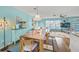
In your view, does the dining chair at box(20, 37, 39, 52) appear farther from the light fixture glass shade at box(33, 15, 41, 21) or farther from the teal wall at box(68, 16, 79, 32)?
the teal wall at box(68, 16, 79, 32)

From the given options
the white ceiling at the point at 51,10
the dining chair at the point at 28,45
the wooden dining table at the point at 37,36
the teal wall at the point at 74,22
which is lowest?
the dining chair at the point at 28,45

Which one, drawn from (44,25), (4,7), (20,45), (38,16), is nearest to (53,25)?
(44,25)

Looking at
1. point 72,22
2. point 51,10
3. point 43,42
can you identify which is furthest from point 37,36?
point 72,22

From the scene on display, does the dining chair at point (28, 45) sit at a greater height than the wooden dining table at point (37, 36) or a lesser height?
lesser

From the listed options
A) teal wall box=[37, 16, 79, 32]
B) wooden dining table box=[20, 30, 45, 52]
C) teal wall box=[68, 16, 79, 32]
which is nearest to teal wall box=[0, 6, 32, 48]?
wooden dining table box=[20, 30, 45, 52]

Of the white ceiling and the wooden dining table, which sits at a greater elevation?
the white ceiling

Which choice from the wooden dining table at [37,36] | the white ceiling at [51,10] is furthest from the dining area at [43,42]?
the white ceiling at [51,10]

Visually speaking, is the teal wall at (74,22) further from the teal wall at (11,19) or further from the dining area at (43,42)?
the teal wall at (11,19)

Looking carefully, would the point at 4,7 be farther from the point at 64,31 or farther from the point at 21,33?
the point at 64,31

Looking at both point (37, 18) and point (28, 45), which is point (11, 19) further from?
point (28, 45)

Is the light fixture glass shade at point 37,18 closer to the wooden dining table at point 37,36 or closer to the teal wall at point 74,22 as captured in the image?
the wooden dining table at point 37,36

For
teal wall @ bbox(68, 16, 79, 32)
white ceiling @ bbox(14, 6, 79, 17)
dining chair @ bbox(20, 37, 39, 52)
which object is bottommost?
dining chair @ bbox(20, 37, 39, 52)

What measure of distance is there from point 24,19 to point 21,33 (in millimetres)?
295

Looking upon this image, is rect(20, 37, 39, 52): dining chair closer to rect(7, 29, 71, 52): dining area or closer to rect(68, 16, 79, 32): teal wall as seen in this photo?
rect(7, 29, 71, 52): dining area
